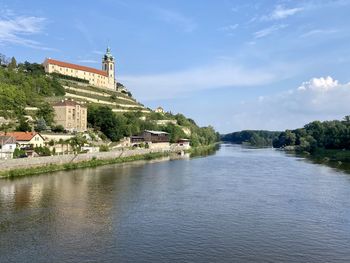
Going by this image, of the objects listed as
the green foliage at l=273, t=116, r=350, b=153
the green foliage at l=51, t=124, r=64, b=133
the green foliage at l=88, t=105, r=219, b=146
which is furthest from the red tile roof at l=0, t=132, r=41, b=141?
the green foliage at l=273, t=116, r=350, b=153

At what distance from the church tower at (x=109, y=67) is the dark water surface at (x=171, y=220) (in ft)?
182

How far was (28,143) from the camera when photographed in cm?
3656

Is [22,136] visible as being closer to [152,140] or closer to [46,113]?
[46,113]

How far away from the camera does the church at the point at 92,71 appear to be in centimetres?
7319

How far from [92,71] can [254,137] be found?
269ft

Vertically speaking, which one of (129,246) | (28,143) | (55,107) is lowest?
(129,246)

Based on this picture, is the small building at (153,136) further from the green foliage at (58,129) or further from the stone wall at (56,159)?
the green foliage at (58,129)

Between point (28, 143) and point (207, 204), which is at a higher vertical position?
point (28, 143)

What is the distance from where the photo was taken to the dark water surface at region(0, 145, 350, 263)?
14008mm

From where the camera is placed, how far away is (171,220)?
18.4 metres

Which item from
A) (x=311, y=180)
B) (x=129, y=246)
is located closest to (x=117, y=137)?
(x=311, y=180)

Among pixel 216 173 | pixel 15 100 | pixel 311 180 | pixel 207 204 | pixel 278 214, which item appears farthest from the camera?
pixel 15 100

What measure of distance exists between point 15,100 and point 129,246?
3744 cm

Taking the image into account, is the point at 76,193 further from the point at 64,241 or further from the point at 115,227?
the point at 64,241
